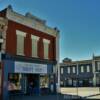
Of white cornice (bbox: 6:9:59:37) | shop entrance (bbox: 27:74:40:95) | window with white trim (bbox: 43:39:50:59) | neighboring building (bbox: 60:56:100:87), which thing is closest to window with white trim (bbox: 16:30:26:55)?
white cornice (bbox: 6:9:59:37)

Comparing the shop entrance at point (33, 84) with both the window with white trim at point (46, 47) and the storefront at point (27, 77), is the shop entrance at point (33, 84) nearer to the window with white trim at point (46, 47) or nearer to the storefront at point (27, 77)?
the storefront at point (27, 77)

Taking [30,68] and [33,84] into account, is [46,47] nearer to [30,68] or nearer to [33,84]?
[30,68]

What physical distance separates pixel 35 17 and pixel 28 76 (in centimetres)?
673

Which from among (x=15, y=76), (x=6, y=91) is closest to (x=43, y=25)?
(x=15, y=76)

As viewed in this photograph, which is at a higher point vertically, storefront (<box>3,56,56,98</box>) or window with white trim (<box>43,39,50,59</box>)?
window with white trim (<box>43,39,50,59</box>)

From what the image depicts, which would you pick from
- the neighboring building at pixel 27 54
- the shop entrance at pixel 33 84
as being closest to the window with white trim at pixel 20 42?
the neighboring building at pixel 27 54

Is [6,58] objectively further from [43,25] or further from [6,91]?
[43,25]

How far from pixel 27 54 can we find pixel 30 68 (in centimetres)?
149

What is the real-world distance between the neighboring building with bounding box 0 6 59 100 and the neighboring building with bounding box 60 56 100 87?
124ft

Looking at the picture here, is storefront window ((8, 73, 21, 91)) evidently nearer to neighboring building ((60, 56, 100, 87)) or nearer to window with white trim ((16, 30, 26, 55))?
window with white trim ((16, 30, 26, 55))

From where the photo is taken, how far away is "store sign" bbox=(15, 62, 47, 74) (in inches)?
1100

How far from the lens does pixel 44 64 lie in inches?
1254

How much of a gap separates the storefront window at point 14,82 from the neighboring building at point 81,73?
4244cm

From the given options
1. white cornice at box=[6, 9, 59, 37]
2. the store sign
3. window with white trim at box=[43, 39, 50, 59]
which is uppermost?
white cornice at box=[6, 9, 59, 37]
